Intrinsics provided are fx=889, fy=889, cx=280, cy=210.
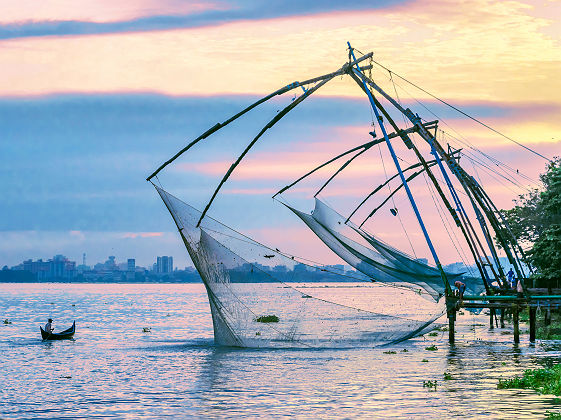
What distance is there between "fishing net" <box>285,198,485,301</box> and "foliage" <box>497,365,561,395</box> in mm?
10042

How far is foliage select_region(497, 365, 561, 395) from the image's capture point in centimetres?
2188

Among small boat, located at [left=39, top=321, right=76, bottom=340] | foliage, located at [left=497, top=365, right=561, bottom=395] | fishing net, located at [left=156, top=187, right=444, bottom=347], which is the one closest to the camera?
foliage, located at [left=497, top=365, right=561, bottom=395]

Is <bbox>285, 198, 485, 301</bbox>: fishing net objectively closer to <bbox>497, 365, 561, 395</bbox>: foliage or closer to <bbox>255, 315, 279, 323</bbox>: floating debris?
<bbox>255, 315, 279, 323</bbox>: floating debris

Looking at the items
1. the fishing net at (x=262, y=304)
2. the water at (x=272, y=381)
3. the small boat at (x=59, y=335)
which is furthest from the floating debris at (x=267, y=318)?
the small boat at (x=59, y=335)

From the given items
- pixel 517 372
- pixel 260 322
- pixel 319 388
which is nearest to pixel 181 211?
pixel 260 322

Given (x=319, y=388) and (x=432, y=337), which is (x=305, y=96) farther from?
(x=432, y=337)

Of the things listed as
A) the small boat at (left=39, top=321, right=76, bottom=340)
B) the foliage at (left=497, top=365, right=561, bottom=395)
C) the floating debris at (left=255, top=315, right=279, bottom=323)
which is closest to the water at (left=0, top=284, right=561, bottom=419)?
the foliage at (left=497, top=365, right=561, bottom=395)

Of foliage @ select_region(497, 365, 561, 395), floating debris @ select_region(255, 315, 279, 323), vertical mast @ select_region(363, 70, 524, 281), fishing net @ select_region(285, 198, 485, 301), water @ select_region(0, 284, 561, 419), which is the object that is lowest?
water @ select_region(0, 284, 561, 419)

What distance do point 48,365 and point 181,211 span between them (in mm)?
9533

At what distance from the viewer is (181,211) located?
29406mm

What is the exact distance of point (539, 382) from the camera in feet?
75.5

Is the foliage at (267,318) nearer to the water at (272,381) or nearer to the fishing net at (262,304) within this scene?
the fishing net at (262,304)

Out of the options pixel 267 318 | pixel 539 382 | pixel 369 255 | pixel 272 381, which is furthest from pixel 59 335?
pixel 539 382

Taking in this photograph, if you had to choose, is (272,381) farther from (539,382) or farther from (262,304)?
(539,382)
